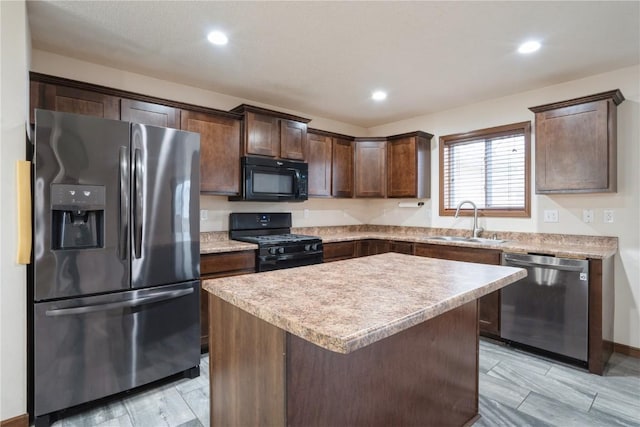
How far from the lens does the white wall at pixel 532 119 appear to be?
283 centimetres

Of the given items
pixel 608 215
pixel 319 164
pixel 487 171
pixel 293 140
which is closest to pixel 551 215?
pixel 608 215

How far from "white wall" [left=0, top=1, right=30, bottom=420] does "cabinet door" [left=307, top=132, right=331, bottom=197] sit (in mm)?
2616

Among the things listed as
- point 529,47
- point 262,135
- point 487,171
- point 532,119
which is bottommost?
point 487,171

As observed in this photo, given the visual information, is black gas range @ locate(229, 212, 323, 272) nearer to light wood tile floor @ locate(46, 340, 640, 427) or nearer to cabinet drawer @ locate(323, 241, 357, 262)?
cabinet drawer @ locate(323, 241, 357, 262)

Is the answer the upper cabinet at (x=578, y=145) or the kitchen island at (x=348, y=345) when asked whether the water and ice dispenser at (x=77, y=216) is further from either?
the upper cabinet at (x=578, y=145)

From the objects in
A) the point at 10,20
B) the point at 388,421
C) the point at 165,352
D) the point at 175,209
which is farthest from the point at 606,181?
the point at 10,20

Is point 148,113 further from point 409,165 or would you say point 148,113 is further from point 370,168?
point 409,165

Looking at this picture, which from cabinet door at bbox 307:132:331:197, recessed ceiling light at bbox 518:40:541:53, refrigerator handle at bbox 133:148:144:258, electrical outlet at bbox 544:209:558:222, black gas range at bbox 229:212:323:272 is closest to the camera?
refrigerator handle at bbox 133:148:144:258

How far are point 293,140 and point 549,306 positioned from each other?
281cm

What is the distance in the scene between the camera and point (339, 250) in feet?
12.8

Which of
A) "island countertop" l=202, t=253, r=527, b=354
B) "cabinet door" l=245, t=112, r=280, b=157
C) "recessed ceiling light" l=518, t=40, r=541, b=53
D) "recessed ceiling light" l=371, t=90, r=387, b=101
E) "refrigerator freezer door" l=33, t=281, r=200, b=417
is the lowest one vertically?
"refrigerator freezer door" l=33, t=281, r=200, b=417

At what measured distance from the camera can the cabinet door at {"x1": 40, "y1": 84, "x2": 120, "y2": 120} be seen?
92.6 inches

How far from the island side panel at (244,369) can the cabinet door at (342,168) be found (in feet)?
9.69

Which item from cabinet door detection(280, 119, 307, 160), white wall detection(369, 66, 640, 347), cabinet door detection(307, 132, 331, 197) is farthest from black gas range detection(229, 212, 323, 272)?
white wall detection(369, 66, 640, 347)
